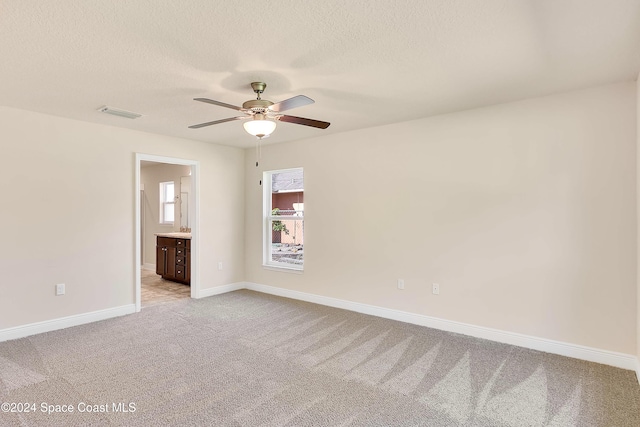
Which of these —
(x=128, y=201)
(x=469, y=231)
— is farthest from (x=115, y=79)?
(x=469, y=231)

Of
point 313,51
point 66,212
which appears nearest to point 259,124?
point 313,51

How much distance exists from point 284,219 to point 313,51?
3430mm

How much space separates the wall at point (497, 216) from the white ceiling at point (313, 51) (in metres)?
0.37

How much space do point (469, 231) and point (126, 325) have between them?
3.99 meters

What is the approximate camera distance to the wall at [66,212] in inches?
141

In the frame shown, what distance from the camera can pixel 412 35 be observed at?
2.12 metres

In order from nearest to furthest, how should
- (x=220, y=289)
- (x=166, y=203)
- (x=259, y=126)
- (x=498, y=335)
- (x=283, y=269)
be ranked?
(x=259, y=126), (x=498, y=335), (x=283, y=269), (x=220, y=289), (x=166, y=203)

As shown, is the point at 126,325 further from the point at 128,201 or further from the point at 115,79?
the point at 115,79

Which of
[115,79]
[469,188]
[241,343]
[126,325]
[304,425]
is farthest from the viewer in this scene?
[126,325]

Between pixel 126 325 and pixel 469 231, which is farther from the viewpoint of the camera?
pixel 126 325

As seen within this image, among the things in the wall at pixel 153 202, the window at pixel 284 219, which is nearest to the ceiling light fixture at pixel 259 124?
the window at pixel 284 219

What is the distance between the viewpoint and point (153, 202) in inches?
313

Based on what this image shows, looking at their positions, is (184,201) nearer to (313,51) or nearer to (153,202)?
(153,202)

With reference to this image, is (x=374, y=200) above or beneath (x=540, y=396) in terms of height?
above
